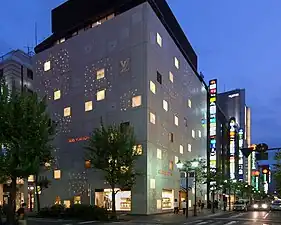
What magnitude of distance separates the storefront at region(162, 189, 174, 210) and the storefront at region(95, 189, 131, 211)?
4.95 meters

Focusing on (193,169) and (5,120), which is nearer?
(5,120)

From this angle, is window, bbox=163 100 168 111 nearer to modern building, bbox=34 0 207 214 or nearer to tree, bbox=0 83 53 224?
modern building, bbox=34 0 207 214

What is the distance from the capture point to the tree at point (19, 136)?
22.1 meters

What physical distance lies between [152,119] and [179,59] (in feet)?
53.3

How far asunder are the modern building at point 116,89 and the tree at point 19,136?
2216 centimetres

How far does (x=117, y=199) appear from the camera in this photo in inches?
1911

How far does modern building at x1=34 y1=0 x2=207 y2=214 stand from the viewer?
4609 centimetres

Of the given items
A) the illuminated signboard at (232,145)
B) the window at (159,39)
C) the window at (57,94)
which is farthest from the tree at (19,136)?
the illuminated signboard at (232,145)

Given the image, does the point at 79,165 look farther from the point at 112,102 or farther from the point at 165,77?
the point at 165,77

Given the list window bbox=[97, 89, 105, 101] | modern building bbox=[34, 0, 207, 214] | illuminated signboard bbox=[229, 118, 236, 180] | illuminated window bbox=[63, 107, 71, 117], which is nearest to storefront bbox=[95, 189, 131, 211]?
modern building bbox=[34, 0, 207, 214]

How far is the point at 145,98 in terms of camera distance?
4528cm

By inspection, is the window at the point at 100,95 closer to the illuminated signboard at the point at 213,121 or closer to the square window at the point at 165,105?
the square window at the point at 165,105

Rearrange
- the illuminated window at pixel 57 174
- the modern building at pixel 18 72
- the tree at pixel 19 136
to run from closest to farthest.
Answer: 1. the tree at pixel 19 136
2. the illuminated window at pixel 57 174
3. the modern building at pixel 18 72

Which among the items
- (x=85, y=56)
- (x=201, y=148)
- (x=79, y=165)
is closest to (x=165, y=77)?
(x=85, y=56)
